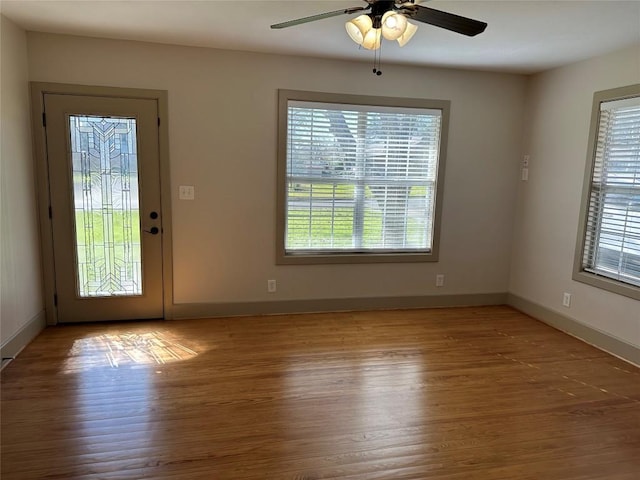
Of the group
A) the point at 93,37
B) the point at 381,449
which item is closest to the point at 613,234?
the point at 381,449

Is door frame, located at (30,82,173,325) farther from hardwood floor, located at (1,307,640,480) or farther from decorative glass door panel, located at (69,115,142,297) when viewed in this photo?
hardwood floor, located at (1,307,640,480)

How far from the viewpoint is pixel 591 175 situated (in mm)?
3684

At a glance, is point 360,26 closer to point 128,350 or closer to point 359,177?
point 359,177

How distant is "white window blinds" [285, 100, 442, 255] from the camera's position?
4055 millimetres

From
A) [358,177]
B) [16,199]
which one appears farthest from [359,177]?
[16,199]

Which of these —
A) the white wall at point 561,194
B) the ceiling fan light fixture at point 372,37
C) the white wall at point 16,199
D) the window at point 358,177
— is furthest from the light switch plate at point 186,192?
the white wall at point 561,194

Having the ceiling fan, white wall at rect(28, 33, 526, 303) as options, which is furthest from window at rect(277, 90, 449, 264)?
the ceiling fan

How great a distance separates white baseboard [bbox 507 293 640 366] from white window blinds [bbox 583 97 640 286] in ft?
1.63

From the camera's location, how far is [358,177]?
421 cm

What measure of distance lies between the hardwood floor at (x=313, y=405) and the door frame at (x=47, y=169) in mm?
435

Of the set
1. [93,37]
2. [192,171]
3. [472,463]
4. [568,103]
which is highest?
[93,37]

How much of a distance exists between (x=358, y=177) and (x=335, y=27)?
1493 millimetres

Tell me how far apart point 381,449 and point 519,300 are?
303 cm

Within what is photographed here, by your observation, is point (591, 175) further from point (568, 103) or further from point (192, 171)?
point (192, 171)
